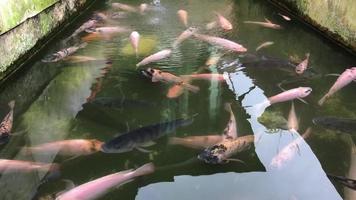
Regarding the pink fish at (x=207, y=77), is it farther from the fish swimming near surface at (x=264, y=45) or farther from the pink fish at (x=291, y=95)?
the fish swimming near surface at (x=264, y=45)

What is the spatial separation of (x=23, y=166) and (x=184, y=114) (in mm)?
1803

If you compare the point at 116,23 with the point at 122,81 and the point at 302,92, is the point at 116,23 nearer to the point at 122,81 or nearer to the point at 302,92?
the point at 122,81

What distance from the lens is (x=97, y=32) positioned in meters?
7.37

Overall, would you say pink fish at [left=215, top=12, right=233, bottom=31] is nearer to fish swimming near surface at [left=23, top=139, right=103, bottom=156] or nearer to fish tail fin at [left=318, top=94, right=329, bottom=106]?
fish tail fin at [left=318, top=94, right=329, bottom=106]

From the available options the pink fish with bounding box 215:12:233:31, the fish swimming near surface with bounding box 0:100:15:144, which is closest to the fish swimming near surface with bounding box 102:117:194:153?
the fish swimming near surface with bounding box 0:100:15:144

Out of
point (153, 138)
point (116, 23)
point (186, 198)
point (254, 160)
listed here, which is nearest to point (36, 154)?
point (153, 138)

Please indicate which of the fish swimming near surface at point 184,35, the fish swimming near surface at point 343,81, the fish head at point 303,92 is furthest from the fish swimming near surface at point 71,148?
the fish swimming near surface at point 184,35

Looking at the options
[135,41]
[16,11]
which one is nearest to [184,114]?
[135,41]

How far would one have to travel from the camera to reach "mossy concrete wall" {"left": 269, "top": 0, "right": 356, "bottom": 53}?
6238 millimetres

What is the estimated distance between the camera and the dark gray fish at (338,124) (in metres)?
4.43

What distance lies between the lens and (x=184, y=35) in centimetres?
719

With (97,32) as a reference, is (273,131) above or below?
below

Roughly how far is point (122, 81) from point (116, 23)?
2.72 meters

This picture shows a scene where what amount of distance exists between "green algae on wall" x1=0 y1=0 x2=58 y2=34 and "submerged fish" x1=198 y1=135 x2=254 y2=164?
3.26 meters
